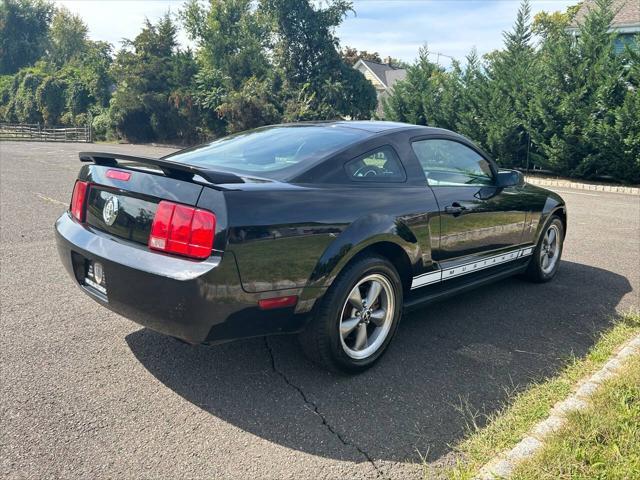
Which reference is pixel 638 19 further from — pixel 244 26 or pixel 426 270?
pixel 244 26

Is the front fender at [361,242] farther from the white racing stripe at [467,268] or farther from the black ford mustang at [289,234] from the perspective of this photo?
the white racing stripe at [467,268]

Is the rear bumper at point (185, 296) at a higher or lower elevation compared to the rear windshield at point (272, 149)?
lower

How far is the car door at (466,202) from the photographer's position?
3.60m

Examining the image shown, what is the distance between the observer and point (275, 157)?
3240 mm

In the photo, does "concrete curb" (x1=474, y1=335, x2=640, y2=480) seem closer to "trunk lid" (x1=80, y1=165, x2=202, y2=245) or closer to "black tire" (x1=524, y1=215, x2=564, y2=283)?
"black tire" (x1=524, y1=215, x2=564, y2=283)

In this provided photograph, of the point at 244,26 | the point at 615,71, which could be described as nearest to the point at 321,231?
the point at 615,71

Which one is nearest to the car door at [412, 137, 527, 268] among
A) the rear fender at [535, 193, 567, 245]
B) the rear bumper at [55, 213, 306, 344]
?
the rear fender at [535, 193, 567, 245]

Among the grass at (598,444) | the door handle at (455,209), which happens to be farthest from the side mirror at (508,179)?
the grass at (598,444)

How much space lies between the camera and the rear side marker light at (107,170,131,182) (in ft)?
9.09

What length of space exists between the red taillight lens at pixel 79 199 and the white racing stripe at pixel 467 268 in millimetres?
2075

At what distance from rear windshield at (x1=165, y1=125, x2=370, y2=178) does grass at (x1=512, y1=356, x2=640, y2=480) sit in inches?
74.3

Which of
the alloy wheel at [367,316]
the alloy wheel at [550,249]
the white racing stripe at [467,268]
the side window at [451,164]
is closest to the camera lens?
the alloy wheel at [367,316]

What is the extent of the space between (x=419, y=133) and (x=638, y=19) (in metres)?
21.7

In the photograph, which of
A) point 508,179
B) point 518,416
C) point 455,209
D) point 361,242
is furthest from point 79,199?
point 508,179
